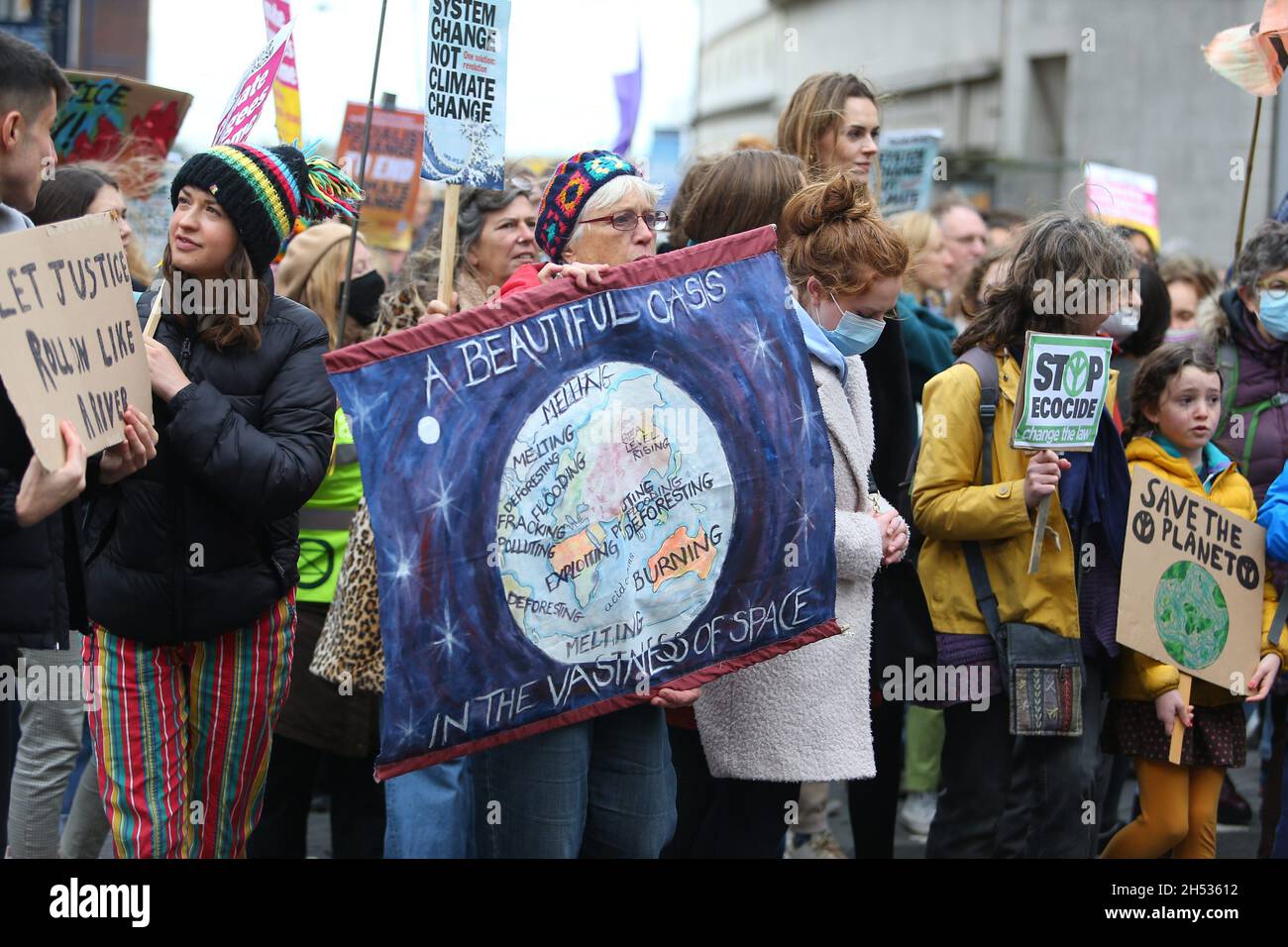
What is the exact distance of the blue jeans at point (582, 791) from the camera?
3709mm

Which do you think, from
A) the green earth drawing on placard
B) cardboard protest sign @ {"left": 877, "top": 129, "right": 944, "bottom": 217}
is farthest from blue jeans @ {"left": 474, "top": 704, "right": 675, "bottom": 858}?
cardboard protest sign @ {"left": 877, "top": 129, "right": 944, "bottom": 217}

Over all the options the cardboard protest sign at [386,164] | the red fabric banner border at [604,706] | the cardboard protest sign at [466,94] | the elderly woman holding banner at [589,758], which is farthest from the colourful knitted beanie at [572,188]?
the cardboard protest sign at [386,164]

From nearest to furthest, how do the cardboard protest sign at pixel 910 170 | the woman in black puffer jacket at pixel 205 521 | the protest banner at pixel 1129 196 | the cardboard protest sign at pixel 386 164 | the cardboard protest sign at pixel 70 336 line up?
the cardboard protest sign at pixel 70 336, the woman in black puffer jacket at pixel 205 521, the cardboard protest sign at pixel 386 164, the cardboard protest sign at pixel 910 170, the protest banner at pixel 1129 196

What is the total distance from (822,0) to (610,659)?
28.5 m

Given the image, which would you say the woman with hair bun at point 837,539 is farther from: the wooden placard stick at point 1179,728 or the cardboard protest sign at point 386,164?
the cardboard protest sign at point 386,164

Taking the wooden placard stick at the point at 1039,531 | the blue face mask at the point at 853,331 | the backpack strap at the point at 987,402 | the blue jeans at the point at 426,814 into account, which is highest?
the blue face mask at the point at 853,331

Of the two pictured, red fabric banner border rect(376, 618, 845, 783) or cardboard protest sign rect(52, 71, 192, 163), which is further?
cardboard protest sign rect(52, 71, 192, 163)

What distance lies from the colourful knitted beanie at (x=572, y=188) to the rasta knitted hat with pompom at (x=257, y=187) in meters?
0.57

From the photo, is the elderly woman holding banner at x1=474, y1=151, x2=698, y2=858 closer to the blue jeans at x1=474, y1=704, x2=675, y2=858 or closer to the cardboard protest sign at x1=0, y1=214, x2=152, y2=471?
the blue jeans at x1=474, y1=704, x2=675, y2=858

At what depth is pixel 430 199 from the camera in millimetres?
10633

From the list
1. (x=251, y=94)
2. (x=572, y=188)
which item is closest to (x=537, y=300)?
(x=572, y=188)

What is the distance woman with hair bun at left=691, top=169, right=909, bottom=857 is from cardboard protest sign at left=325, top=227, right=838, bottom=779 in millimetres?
270

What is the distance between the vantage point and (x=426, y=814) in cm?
420

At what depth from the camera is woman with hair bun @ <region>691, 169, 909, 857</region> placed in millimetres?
4055
